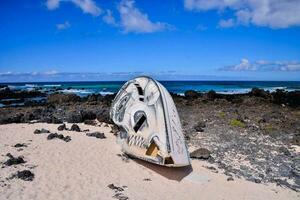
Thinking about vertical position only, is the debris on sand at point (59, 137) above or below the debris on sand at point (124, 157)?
above

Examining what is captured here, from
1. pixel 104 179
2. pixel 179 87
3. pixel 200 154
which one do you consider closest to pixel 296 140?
pixel 200 154

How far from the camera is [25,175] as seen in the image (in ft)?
33.9

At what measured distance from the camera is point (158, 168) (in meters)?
11.7

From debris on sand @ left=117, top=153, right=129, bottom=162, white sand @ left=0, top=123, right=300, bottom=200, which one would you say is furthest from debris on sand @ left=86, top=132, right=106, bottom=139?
debris on sand @ left=117, top=153, right=129, bottom=162

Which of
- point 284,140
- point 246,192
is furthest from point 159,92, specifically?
point 284,140

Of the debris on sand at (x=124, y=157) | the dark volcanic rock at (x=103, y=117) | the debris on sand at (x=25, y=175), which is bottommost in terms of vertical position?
the debris on sand at (x=124, y=157)

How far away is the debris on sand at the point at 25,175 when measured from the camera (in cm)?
1025

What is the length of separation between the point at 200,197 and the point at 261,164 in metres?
3.80

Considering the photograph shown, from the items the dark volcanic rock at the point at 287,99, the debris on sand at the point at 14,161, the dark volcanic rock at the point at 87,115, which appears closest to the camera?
the debris on sand at the point at 14,161

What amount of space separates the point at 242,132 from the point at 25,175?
33.7ft

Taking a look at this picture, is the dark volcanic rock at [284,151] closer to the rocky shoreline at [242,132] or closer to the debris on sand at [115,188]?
the rocky shoreline at [242,132]

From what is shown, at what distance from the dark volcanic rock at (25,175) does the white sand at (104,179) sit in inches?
5.8

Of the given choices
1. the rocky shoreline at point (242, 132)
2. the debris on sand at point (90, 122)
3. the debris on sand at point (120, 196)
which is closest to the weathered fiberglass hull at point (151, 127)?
the debris on sand at point (120, 196)

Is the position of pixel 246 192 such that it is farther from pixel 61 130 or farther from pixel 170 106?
pixel 61 130
